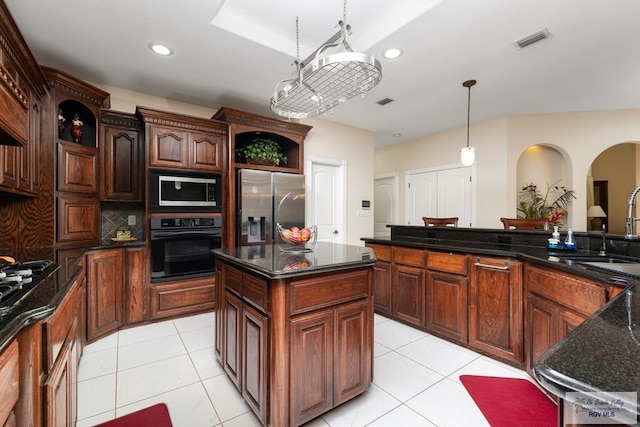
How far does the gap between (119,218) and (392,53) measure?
137 inches

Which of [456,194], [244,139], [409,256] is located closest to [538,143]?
[456,194]

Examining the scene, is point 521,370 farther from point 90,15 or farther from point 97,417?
point 90,15

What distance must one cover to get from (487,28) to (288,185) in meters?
2.61

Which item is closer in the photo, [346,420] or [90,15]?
[346,420]

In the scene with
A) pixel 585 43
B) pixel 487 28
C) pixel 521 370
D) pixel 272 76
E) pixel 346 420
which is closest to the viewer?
pixel 346 420

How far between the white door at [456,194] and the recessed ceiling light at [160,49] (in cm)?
469

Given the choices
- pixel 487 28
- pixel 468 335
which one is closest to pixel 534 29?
pixel 487 28

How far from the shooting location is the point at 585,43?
8.43 ft

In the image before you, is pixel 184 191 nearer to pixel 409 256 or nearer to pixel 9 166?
pixel 9 166

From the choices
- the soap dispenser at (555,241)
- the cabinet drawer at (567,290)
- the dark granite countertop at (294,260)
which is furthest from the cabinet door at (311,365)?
the soap dispenser at (555,241)

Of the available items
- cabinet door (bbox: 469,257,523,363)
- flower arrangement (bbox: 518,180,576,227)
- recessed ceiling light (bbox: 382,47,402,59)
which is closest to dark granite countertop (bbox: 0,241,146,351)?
cabinet door (bbox: 469,257,523,363)

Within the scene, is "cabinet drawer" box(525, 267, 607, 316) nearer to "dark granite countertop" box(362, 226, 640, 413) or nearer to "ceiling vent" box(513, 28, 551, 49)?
"dark granite countertop" box(362, 226, 640, 413)

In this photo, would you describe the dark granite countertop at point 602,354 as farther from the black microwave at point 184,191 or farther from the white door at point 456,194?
the white door at point 456,194

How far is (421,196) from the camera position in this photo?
5.81 m
